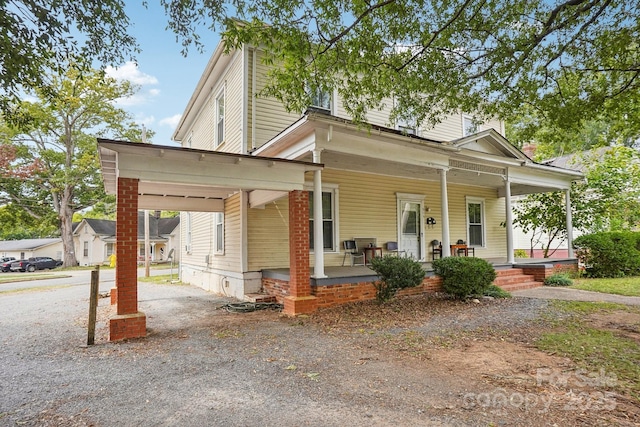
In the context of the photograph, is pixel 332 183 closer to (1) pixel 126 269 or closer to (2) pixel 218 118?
(2) pixel 218 118

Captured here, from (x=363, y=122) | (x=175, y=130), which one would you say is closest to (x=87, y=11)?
(x=363, y=122)

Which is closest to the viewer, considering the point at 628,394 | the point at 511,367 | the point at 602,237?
the point at 628,394

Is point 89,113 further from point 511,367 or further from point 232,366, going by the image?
point 511,367

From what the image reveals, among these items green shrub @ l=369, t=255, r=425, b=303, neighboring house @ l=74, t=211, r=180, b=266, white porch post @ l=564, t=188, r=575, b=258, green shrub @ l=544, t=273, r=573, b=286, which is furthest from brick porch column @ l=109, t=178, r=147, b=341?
neighboring house @ l=74, t=211, r=180, b=266

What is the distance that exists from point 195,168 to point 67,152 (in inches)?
1054

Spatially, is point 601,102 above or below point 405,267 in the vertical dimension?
above

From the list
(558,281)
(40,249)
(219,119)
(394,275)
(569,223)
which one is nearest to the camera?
(394,275)

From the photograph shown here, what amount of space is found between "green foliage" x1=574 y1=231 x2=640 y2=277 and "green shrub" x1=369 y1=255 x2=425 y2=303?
313 inches

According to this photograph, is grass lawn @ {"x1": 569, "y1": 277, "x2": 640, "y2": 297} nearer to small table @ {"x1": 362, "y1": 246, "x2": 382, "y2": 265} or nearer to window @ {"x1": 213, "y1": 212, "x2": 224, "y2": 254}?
small table @ {"x1": 362, "y1": 246, "x2": 382, "y2": 265}

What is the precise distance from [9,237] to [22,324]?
65721 millimetres

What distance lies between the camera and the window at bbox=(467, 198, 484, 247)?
44.4 ft

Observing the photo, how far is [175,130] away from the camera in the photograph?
1569 cm

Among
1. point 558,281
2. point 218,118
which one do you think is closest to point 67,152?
point 218,118

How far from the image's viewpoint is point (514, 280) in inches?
400
